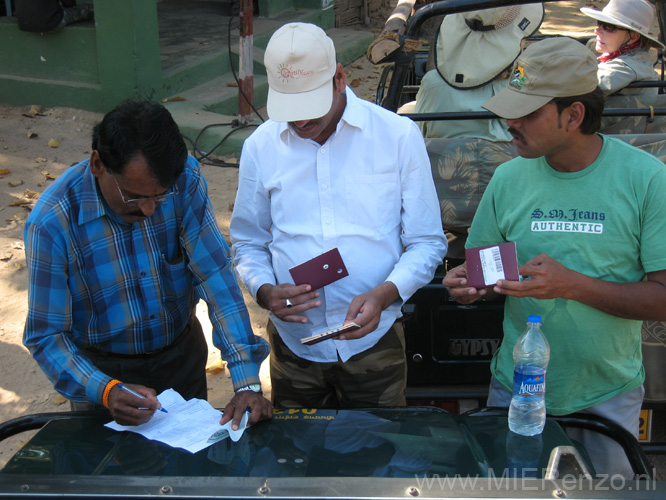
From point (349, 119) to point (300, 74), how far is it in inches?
10.1

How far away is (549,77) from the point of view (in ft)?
7.02

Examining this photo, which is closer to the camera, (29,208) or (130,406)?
(130,406)

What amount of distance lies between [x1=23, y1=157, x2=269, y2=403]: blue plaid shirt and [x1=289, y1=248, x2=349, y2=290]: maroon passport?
0.29 m

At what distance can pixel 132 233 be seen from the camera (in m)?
2.34

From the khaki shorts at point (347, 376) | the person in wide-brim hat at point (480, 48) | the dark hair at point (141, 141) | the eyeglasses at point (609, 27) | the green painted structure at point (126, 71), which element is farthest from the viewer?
the green painted structure at point (126, 71)

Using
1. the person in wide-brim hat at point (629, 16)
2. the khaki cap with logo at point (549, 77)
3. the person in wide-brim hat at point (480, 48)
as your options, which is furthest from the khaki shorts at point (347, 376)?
the person in wide-brim hat at point (629, 16)

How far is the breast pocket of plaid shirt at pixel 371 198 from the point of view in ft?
8.05

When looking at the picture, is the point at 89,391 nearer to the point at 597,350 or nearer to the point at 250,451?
the point at 250,451

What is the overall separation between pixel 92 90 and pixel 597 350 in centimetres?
725

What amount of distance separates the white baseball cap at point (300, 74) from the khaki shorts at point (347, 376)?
88cm

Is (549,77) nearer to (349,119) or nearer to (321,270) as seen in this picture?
(349,119)

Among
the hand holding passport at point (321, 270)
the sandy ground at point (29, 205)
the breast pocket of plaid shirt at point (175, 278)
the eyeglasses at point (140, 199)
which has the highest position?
the eyeglasses at point (140, 199)

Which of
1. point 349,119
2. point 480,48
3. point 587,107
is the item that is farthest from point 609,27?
point 349,119

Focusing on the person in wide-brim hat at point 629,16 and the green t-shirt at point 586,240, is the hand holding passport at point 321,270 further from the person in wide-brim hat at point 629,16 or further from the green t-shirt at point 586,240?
the person in wide-brim hat at point 629,16
